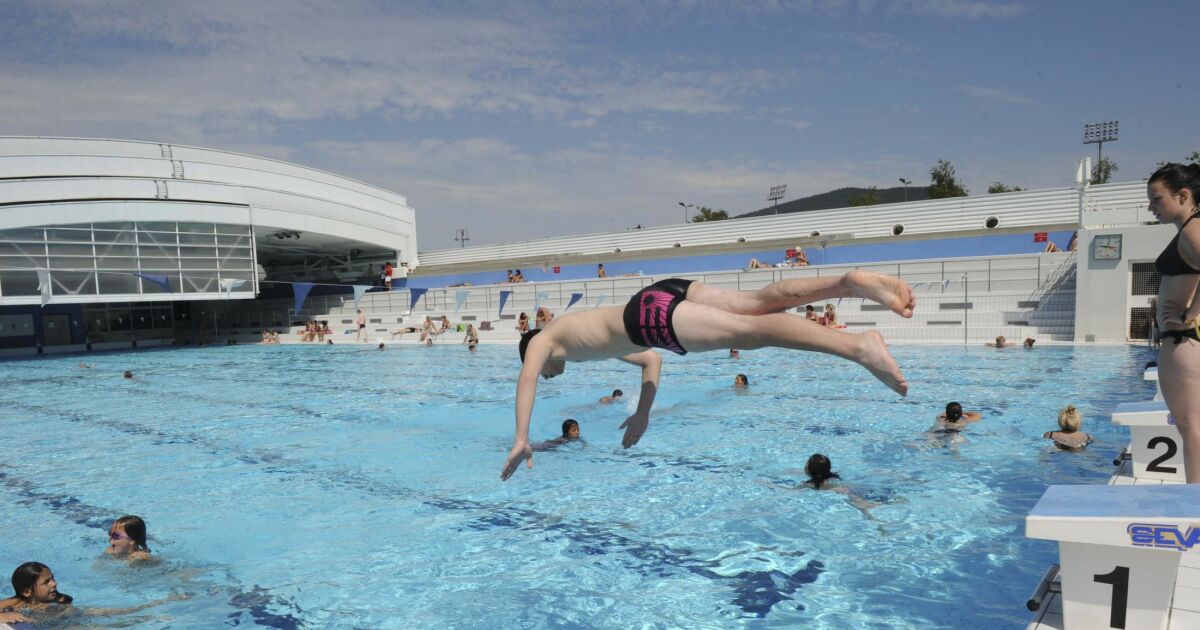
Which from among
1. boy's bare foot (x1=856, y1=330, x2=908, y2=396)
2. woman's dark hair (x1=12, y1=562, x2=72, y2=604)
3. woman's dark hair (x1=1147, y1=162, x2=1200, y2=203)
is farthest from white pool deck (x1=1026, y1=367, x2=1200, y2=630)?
woman's dark hair (x1=12, y1=562, x2=72, y2=604)

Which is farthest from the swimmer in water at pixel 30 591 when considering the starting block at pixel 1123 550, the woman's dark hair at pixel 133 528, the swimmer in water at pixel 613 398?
the swimmer in water at pixel 613 398

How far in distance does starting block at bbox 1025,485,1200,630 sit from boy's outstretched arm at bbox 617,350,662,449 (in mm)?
2395

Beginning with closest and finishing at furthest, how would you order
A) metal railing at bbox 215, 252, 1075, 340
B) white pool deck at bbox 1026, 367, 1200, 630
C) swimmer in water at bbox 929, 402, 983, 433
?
white pool deck at bbox 1026, 367, 1200, 630 → swimmer in water at bbox 929, 402, 983, 433 → metal railing at bbox 215, 252, 1075, 340

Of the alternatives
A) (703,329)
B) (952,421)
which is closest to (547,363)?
(703,329)

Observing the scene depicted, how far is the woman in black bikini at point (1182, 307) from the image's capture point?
3.20 meters

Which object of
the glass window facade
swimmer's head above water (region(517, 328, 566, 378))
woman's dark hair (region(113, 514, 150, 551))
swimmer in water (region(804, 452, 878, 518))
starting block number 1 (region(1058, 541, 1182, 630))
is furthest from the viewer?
the glass window facade

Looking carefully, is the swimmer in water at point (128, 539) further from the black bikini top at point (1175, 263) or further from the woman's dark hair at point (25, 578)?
the black bikini top at point (1175, 263)

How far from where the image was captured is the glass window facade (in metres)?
25.1

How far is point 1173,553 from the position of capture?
99.9 inches

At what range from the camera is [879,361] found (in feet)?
10.7

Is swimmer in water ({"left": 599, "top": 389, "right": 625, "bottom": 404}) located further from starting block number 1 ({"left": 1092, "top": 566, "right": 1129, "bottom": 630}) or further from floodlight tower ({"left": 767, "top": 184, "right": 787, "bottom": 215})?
floodlight tower ({"left": 767, "top": 184, "right": 787, "bottom": 215})

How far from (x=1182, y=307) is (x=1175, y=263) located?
21 centimetres

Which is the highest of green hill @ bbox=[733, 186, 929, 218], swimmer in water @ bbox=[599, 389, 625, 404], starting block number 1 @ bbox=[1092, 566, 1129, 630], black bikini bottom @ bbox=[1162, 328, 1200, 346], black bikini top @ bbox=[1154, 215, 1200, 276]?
green hill @ bbox=[733, 186, 929, 218]

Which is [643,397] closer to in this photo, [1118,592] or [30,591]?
[1118,592]
